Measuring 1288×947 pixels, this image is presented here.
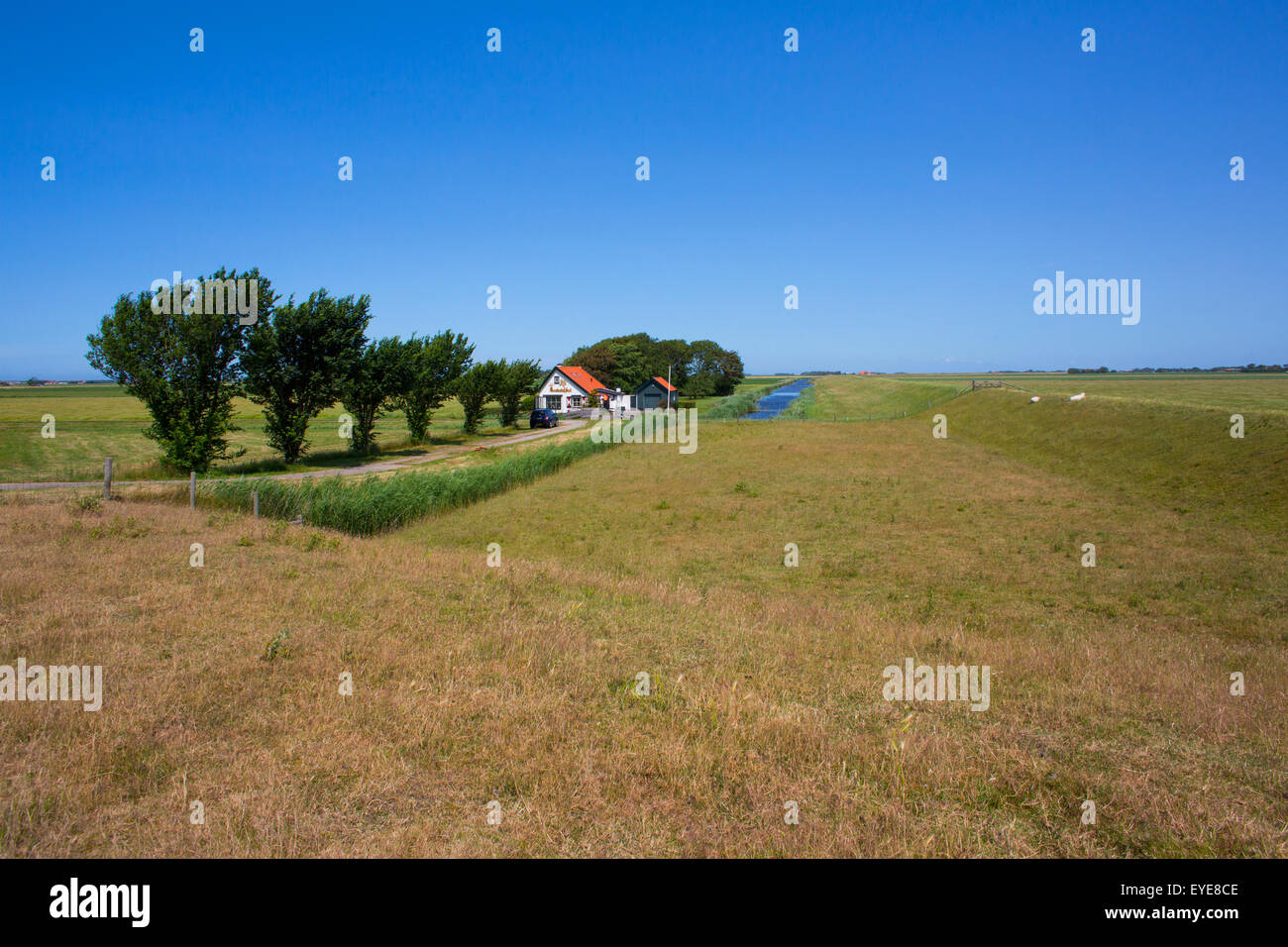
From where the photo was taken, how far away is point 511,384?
64500 millimetres

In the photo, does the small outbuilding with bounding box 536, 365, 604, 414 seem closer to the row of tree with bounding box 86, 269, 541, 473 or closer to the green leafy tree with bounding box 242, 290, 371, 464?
the row of tree with bounding box 86, 269, 541, 473

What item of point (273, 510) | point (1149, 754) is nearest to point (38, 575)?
point (273, 510)

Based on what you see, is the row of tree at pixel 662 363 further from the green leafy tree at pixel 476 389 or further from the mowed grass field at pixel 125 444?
the green leafy tree at pixel 476 389

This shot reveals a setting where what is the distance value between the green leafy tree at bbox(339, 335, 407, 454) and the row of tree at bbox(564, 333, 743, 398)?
6780cm

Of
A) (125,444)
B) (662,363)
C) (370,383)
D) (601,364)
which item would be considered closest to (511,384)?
(370,383)

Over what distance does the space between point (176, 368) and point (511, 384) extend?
110ft

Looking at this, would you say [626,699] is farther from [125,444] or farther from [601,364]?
[601,364]

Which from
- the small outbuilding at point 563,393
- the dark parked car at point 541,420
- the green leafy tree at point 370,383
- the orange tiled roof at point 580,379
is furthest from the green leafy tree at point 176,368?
the orange tiled roof at point 580,379

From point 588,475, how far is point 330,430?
40.6 m

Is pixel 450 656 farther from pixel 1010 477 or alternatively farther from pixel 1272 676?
pixel 1010 477

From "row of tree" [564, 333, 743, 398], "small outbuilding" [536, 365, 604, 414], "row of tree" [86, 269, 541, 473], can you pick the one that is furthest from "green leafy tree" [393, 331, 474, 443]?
"row of tree" [564, 333, 743, 398]

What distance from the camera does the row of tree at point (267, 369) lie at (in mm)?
31781

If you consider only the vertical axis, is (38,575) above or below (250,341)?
below

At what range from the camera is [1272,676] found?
8562 millimetres
